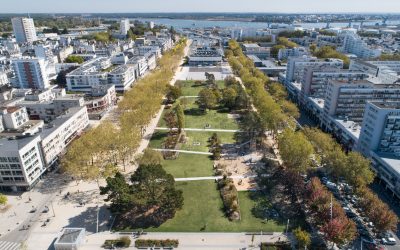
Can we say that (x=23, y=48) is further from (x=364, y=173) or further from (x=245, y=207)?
(x=364, y=173)

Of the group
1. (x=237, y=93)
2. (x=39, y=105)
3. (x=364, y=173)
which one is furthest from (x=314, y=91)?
(x=39, y=105)

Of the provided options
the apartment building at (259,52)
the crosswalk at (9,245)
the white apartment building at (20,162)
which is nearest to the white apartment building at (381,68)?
the apartment building at (259,52)

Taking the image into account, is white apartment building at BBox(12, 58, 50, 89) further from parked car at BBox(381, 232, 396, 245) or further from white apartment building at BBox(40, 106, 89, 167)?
parked car at BBox(381, 232, 396, 245)

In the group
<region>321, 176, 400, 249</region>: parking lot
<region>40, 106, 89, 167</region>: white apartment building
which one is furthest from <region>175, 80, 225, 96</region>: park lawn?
<region>321, 176, 400, 249</region>: parking lot

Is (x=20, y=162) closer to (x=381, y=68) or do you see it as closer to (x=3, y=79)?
(x=3, y=79)

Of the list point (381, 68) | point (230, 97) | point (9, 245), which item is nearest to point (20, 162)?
point (9, 245)

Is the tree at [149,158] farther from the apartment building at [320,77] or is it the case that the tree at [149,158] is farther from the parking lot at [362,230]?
the apartment building at [320,77]
